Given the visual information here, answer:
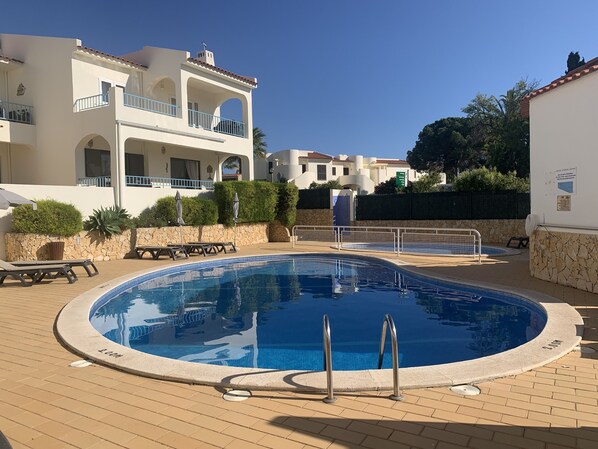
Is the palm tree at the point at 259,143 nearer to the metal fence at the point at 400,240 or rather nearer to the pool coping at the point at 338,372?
the metal fence at the point at 400,240

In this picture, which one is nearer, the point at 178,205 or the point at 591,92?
the point at 591,92

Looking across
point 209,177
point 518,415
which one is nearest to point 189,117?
point 209,177

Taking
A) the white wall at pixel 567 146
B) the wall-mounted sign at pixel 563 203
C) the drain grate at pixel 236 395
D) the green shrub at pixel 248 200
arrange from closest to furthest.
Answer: the drain grate at pixel 236 395, the white wall at pixel 567 146, the wall-mounted sign at pixel 563 203, the green shrub at pixel 248 200

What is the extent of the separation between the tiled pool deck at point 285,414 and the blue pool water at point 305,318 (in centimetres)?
217

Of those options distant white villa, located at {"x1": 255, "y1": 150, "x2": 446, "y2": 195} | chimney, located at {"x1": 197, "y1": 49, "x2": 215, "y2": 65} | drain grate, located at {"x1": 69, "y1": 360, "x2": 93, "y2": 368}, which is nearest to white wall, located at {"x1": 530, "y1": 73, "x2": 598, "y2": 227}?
drain grate, located at {"x1": 69, "y1": 360, "x2": 93, "y2": 368}

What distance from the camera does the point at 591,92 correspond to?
906 cm

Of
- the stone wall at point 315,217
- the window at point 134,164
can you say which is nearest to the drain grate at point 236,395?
the window at point 134,164

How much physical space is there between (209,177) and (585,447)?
82.5ft

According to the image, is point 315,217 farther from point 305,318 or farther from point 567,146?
point 567,146

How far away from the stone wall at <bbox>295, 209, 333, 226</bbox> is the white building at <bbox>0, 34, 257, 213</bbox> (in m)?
6.79

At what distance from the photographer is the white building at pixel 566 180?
9203 millimetres

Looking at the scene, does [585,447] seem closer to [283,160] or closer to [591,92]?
[591,92]

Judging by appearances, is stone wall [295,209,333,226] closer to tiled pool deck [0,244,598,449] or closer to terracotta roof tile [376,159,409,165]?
tiled pool deck [0,244,598,449]

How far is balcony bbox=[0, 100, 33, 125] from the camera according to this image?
67.2ft
